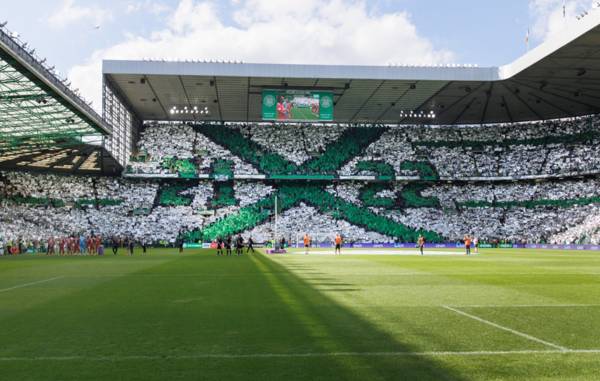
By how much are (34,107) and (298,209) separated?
39251 millimetres

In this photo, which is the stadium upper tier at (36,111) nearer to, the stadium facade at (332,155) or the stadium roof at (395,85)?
the stadium facade at (332,155)

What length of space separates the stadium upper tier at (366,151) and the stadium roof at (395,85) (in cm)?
392

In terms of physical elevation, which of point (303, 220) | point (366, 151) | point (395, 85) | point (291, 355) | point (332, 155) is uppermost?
point (395, 85)

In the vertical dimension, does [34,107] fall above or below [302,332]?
above

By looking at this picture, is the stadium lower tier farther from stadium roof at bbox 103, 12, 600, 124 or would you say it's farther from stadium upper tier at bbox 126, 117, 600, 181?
stadium roof at bbox 103, 12, 600, 124

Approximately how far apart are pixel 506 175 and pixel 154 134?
5027cm

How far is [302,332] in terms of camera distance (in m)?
9.46

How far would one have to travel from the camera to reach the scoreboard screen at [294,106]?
194 feet

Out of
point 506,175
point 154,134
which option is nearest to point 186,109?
point 154,134

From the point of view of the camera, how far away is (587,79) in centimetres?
6306

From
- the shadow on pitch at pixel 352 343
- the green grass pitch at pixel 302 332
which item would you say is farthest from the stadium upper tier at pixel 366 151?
the shadow on pitch at pixel 352 343

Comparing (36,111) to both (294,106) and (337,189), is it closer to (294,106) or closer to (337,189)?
(294,106)

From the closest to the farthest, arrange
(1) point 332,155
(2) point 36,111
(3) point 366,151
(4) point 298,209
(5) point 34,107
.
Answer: (5) point 34,107 < (2) point 36,111 < (4) point 298,209 < (1) point 332,155 < (3) point 366,151

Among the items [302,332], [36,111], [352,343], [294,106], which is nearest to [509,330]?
[352,343]
